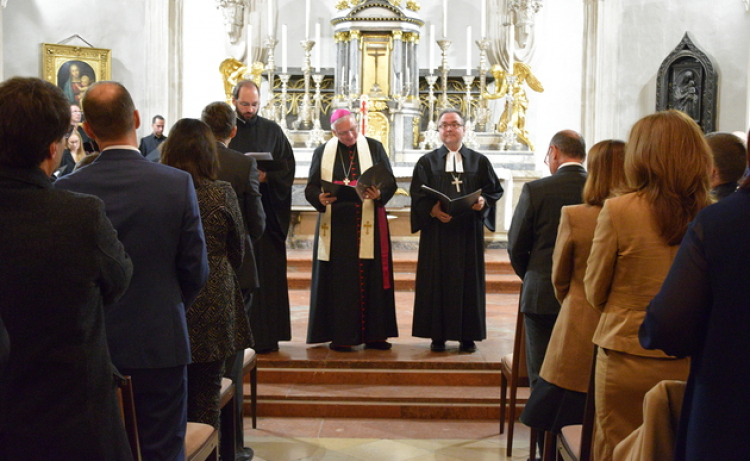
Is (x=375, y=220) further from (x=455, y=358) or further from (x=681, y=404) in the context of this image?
(x=681, y=404)

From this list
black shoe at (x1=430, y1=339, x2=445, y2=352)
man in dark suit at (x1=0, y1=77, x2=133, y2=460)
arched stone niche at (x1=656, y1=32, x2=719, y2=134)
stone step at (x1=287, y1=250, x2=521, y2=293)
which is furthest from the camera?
arched stone niche at (x1=656, y1=32, x2=719, y2=134)

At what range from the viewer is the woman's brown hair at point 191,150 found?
3180 millimetres

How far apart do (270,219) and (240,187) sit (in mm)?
1104

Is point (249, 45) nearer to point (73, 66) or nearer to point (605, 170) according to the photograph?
point (73, 66)

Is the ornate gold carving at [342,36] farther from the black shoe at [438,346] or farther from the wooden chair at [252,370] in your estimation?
the wooden chair at [252,370]

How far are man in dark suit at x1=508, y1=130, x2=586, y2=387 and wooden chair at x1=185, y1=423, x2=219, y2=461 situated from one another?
1560mm

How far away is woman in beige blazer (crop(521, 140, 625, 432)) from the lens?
125 inches

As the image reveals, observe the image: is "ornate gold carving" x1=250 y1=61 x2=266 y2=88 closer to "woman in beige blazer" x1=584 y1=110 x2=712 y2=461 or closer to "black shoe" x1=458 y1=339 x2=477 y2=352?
"black shoe" x1=458 y1=339 x2=477 y2=352

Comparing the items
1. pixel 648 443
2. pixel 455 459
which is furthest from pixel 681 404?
pixel 455 459

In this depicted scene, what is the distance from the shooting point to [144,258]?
2541 millimetres

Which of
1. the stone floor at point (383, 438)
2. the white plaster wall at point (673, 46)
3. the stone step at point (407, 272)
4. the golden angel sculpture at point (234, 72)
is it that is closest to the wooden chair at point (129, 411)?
the stone floor at point (383, 438)

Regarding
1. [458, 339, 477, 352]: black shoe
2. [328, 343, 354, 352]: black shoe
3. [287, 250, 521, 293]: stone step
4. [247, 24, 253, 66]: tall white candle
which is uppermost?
[247, 24, 253, 66]: tall white candle

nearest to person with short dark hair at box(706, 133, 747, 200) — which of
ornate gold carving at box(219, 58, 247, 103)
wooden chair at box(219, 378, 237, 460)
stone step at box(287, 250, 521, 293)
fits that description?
wooden chair at box(219, 378, 237, 460)

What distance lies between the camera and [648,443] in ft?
6.19
